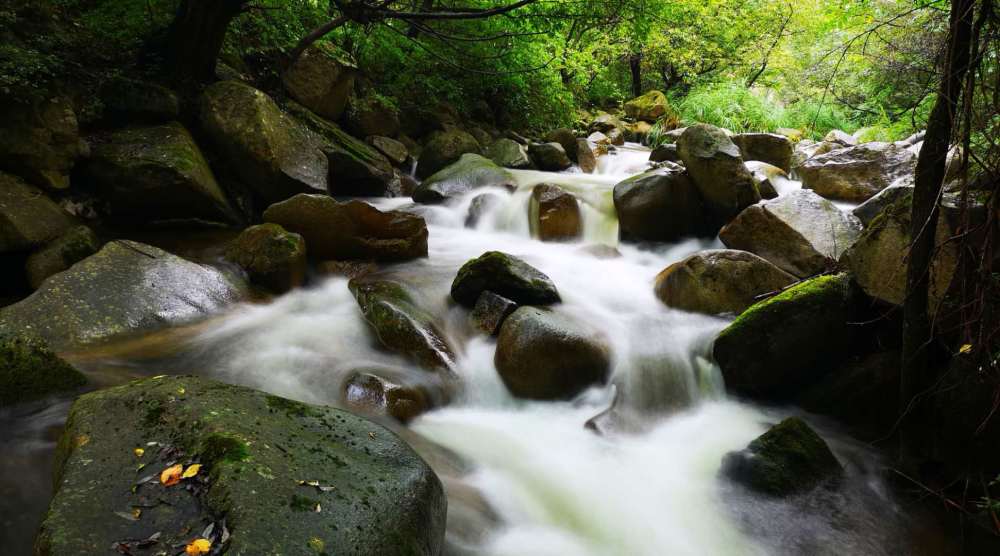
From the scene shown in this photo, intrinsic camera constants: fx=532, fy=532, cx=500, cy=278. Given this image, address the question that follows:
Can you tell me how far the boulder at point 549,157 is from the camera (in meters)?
11.4

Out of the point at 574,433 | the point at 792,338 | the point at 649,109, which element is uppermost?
the point at 649,109

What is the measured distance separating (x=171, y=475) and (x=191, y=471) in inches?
2.8

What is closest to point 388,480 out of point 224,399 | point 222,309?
point 224,399

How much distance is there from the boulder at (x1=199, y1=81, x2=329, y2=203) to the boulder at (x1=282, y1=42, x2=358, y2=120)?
1.93 meters

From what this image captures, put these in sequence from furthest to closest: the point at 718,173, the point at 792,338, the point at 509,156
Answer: the point at 509,156
the point at 718,173
the point at 792,338

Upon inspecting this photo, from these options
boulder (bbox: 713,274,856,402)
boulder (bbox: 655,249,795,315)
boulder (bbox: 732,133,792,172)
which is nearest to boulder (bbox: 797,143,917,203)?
boulder (bbox: 732,133,792,172)

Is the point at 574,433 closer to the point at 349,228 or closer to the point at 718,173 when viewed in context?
the point at 349,228

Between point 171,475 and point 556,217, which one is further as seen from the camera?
point 556,217

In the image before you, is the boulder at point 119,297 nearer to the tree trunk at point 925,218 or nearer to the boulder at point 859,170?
the tree trunk at point 925,218

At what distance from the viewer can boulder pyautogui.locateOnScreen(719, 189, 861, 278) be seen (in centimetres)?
584

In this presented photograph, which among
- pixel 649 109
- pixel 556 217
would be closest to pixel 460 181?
pixel 556 217

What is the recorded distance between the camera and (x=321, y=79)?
932cm

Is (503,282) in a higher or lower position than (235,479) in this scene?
lower

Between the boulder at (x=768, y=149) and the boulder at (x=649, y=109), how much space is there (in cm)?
867
